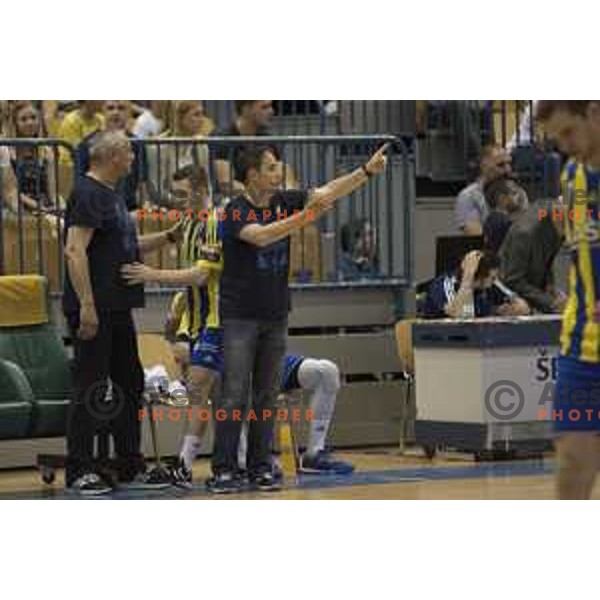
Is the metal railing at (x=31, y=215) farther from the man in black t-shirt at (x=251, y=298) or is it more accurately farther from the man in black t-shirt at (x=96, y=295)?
the man in black t-shirt at (x=251, y=298)

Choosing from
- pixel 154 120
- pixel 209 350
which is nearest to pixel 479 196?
pixel 154 120

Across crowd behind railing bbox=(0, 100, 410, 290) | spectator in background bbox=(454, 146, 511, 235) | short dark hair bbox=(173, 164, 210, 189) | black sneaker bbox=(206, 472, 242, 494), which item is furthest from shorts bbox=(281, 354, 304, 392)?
spectator in background bbox=(454, 146, 511, 235)

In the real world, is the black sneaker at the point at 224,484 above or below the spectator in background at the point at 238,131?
below

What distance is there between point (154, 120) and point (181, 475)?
420 cm

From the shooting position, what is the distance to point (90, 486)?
10766 millimetres

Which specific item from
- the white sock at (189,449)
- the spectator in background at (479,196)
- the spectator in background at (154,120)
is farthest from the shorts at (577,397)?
the spectator in background at (479,196)

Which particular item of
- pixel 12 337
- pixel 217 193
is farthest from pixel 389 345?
pixel 12 337

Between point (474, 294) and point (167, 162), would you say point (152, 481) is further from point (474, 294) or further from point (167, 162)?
A: point (167, 162)

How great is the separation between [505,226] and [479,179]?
5.25 feet

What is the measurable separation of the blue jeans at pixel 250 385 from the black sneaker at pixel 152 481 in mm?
372

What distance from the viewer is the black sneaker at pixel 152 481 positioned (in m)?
11.2

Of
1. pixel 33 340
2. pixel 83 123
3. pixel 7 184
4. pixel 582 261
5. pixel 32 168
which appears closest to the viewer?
pixel 582 261

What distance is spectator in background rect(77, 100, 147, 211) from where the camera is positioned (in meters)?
12.4

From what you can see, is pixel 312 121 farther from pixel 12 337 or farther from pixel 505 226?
pixel 12 337
